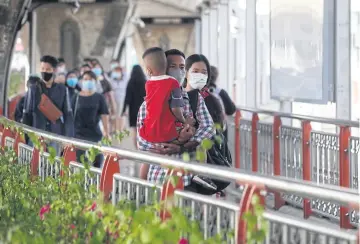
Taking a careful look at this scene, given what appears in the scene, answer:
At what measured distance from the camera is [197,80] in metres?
10.3

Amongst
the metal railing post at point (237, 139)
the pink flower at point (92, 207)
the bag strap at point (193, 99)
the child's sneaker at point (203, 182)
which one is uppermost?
the bag strap at point (193, 99)

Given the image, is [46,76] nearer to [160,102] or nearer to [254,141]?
[254,141]

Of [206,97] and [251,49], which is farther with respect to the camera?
[251,49]

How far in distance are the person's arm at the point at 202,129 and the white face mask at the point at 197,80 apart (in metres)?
0.55

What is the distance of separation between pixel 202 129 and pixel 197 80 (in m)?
0.89

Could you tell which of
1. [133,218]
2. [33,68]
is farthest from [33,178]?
[33,68]

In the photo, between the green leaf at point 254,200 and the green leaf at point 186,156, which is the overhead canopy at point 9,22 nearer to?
the green leaf at point 186,156

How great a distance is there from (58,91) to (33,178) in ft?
18.2

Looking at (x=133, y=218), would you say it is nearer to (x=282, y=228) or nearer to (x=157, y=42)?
(x=282, y=228)

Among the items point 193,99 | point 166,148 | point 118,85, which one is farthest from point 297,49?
point 118,85

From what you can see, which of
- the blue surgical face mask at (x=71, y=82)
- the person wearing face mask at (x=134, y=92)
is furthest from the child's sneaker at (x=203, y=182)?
the person wearing face mask at (x=134, y=92)

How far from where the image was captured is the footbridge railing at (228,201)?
5500mm

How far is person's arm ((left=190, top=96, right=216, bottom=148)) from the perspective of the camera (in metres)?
9.44

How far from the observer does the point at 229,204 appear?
253 inches
